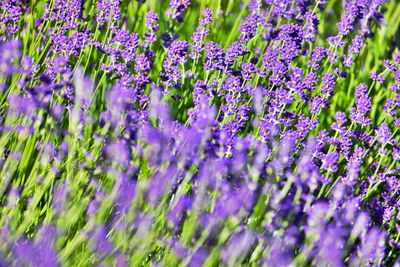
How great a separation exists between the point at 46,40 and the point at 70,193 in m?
1.32

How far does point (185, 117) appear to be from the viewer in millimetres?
3492

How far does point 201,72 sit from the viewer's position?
12.6ft

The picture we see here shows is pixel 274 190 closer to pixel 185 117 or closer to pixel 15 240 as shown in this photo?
pixel 15 240

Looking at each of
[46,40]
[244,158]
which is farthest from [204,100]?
[46,40]

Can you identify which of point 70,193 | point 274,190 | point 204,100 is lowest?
point 70,193

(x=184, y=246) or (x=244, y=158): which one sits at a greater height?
(x=244, y=158)

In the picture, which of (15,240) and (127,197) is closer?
(127,197)

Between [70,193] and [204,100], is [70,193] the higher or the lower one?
the lower one

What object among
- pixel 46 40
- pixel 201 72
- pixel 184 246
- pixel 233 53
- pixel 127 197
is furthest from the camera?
pixel 201 72

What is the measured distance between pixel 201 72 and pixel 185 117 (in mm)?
453

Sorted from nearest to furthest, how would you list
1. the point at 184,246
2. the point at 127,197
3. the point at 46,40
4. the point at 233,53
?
the point at 127,197 → the point at 184,246 → the point at 233,53 → the point at 46,40

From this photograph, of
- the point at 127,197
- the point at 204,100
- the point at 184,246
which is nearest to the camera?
the point at 127,197

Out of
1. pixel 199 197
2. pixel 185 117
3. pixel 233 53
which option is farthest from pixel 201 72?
pixel 199 197

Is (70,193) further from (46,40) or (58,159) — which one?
(46,40)
